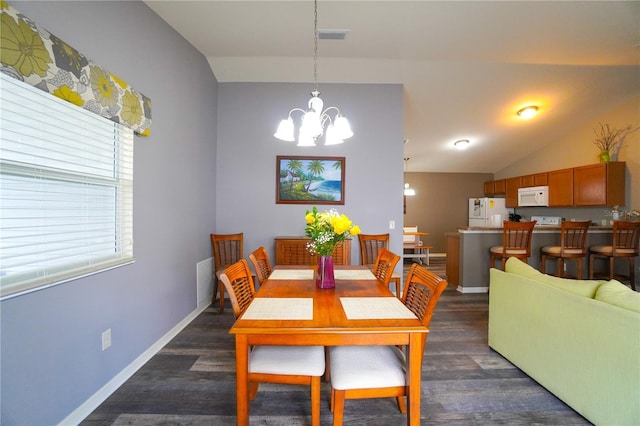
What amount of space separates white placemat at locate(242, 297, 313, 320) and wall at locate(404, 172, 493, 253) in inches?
253

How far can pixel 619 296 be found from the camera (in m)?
1.48

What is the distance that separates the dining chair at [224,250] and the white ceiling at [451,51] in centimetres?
213

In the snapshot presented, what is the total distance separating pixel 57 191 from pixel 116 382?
1.33 m

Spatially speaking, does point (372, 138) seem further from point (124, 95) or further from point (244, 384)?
point (244, 384)

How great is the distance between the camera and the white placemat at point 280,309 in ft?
4.21

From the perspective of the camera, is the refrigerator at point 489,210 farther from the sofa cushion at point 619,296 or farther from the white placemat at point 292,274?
the white placemat at point 292,274

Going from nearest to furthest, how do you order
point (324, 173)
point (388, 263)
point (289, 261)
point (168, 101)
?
1. point (388, 263)
2. point (168, 101)
3. point (289, 261)
4. point (324, 173)

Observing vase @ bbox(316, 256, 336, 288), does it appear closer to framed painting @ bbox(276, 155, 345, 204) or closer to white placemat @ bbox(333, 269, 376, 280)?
white placemat @ bbox(333, 269, 376, 280)

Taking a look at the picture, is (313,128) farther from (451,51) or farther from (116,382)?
(451,51)

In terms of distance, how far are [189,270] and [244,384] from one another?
2012 millimetres

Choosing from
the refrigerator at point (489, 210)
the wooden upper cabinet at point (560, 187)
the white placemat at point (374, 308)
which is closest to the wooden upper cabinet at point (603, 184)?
the wooden upper cabinet at point (560, 187)

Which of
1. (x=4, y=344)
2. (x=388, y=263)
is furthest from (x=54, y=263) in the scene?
(x=388, y=263)

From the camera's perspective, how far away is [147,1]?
221cm

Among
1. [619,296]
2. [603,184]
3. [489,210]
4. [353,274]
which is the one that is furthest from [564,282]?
[489,210]
